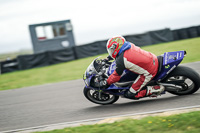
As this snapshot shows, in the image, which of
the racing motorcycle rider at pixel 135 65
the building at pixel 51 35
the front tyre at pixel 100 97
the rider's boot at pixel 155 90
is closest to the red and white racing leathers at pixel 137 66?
the racing motorcycle rider at pixel 135 65

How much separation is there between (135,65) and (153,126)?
5.31 ft

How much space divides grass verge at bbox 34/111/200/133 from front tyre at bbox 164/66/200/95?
1193mm

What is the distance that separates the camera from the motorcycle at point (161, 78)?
5164 mm

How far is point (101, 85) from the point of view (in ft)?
17.9

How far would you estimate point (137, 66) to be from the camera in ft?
16.9

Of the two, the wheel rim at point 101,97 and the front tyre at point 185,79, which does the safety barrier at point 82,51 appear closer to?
the wheel rim at point 101,97

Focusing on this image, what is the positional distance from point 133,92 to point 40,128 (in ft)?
6.95

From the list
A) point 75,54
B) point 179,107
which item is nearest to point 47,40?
point 75,54

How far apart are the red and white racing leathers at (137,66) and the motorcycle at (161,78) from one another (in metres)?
0.16

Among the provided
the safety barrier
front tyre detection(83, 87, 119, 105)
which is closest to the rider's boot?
front tyre detection(83, 87, 119, 105)

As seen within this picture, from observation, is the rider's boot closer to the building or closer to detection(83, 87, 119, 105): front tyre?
detection(83, 87, 119, 105): front tyre

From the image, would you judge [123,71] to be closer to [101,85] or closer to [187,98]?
[101,85]

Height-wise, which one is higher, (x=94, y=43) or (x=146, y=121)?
(x=94, y=43)

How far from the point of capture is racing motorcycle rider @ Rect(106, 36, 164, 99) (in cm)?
511
